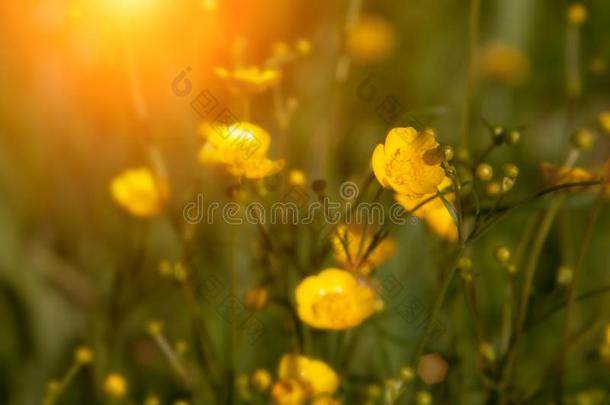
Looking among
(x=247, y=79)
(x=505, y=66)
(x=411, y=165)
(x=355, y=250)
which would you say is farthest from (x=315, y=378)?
(x=505, y=66)

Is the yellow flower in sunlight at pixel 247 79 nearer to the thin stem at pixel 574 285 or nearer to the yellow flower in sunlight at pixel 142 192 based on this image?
the yellow flower in sunlight at pixel 142 192

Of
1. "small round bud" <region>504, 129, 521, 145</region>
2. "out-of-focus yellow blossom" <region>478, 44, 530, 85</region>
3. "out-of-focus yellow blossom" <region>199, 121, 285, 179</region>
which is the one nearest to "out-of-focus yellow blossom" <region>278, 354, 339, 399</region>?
"out-of-focus yellow blossom" <region>199, 121, 285, 179</region>

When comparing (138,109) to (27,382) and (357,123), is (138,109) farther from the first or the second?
(357,123)

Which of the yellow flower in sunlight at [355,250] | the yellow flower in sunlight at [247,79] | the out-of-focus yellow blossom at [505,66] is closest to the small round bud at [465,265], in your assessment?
the yellow flower in sunlight at [355,250]

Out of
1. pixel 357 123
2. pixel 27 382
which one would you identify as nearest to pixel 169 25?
pixel 357 123

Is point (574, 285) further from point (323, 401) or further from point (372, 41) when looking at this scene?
point (372, 41)
